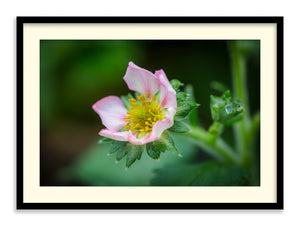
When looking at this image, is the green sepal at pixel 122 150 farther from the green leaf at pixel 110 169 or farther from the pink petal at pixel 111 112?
the green leaf at pixel 110 169

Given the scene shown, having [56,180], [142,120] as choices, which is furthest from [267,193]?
[56,180]

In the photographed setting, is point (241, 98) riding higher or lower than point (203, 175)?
higher

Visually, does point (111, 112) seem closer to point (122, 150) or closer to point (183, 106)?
point (122, 150)

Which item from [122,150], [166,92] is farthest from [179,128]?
[122,150]
